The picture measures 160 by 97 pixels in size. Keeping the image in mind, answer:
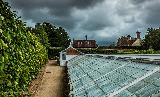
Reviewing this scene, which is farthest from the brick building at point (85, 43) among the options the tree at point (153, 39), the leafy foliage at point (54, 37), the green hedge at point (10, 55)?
the green hedge at point (10, 55)

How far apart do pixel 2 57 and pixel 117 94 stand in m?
4.30

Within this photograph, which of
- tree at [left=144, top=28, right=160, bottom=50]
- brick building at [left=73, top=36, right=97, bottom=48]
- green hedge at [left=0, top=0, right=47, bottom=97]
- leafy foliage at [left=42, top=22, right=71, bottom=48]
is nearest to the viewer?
green hedge at [left=0, top=0, right=47, bottom=97]

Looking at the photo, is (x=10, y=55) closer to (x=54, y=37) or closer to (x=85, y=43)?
(x=54, y=37)

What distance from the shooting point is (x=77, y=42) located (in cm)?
12738

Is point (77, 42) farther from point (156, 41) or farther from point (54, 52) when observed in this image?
point (54, 52)

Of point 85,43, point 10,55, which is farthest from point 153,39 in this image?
point 10,55

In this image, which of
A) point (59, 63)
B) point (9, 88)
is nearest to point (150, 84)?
point (9, 88)

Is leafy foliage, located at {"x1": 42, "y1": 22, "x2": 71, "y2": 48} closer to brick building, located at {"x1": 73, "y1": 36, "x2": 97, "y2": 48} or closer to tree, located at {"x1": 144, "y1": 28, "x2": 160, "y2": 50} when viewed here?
brick building, located at {"x1": 73, "y1": 36, "x2": 97, "y2": 48}

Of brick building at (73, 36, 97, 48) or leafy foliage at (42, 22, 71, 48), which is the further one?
brick building at (73, 36, 97, 48)

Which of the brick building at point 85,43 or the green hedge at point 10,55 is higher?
the brick building at point 85,43

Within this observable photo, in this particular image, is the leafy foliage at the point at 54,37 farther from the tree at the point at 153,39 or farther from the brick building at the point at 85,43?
the tree at the point at 153,39

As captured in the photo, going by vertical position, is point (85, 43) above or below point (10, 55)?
above

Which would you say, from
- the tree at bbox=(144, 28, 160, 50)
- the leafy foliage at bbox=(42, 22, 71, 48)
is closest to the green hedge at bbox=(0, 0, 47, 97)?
the tree at bbox=(144, 28, 160, 50)

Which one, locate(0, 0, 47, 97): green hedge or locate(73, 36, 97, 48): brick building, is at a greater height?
locate(73, 36, 97, 48): brick building
